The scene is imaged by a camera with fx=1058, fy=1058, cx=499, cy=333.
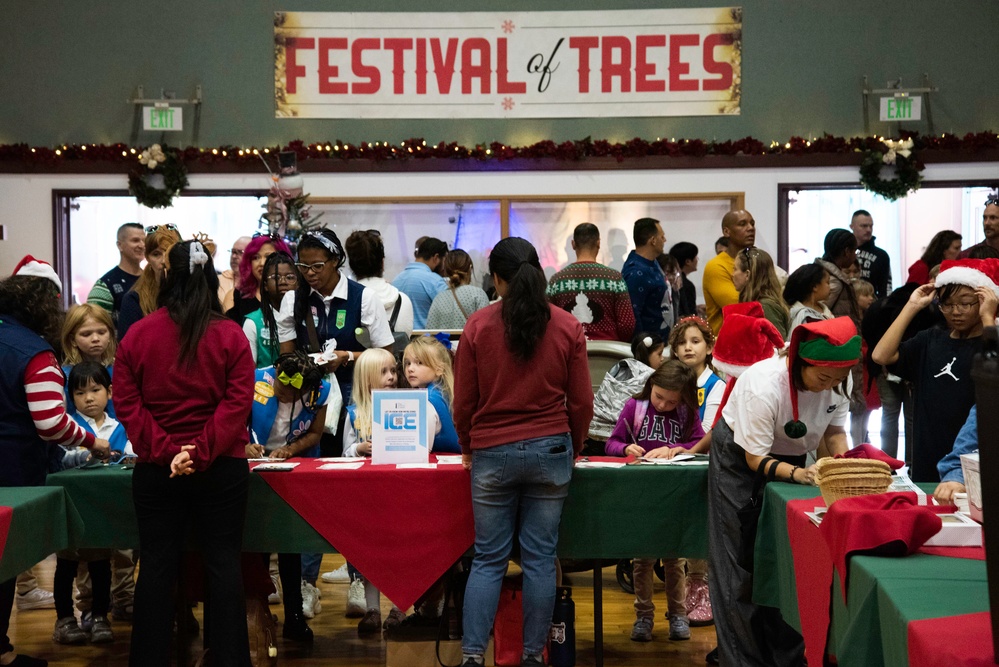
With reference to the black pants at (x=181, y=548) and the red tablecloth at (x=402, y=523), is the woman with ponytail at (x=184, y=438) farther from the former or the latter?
the red tablecloth at (x=402, y=523)

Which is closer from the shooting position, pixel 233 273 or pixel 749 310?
pixel 749 310

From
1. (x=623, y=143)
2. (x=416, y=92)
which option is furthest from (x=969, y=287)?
(x=416, y=92)

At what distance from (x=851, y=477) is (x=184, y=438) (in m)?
2.14

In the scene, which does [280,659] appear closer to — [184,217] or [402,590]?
[402,590]

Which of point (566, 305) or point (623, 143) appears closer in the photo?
point (566, 305)

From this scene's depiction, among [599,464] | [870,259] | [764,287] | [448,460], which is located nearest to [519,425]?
[599,464]

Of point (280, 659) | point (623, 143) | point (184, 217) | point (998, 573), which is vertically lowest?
point (280, 659)

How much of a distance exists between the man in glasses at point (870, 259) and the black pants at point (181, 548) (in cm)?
600

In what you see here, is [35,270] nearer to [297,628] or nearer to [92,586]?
[92,586]

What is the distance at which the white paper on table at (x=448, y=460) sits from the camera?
13.4 ft

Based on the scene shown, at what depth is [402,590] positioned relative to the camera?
391 centimetres

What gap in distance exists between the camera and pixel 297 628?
14.9 feet

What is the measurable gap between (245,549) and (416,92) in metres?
6.33

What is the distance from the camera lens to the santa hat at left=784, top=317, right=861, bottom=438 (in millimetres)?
3035
